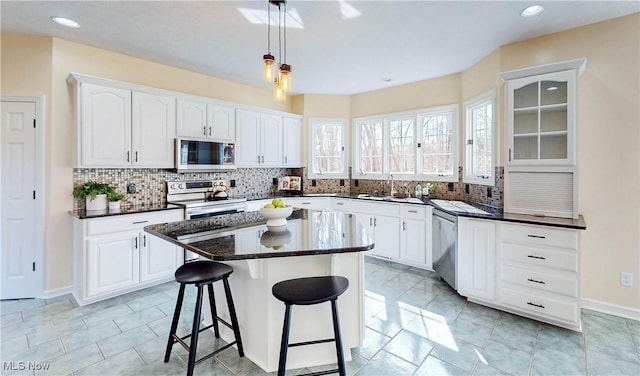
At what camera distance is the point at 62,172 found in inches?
127

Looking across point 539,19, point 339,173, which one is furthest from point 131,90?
point 539,19

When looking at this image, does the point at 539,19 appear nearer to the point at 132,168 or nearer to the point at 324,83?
the point at 324,83

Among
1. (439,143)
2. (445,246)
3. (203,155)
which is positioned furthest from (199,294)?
(439,143)

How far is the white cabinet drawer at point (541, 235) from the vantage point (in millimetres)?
2523

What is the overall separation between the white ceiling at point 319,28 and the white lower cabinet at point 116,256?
191cm

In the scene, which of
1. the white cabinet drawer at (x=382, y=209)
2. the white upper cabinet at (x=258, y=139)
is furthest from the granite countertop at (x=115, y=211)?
the white cabinet drawer at (x=382, y=209)

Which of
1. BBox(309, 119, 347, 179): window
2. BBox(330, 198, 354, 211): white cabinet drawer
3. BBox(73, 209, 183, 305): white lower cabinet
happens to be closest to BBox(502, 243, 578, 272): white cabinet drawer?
BBox(330, 198, 354, 211): white cabinet drawer

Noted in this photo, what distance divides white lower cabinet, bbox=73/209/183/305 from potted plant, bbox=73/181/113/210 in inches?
8.7

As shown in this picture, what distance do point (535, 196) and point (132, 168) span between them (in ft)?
14.6

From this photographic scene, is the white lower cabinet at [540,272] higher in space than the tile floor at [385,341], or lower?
higher

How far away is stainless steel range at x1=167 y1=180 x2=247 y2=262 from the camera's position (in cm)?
377

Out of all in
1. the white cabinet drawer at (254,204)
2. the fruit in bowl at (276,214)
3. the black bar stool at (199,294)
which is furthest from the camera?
the white cabinet drawer at (254,204)

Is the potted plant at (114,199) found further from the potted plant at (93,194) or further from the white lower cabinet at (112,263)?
the white lower cabinet at (112,263)

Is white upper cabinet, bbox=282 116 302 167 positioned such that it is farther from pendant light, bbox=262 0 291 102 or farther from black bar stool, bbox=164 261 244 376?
black bar stool, bbox=164 261 244 376
